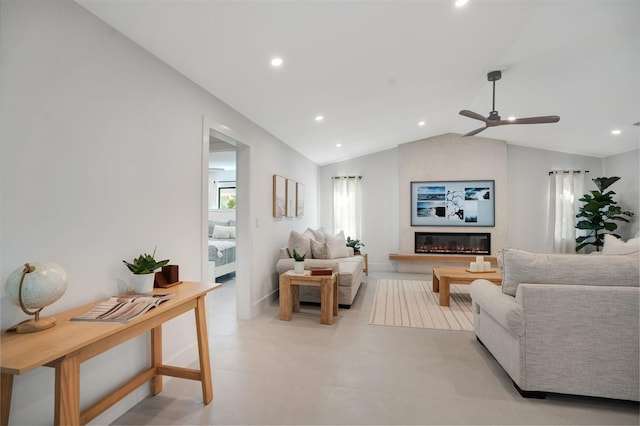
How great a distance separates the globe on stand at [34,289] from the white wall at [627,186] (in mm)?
7585

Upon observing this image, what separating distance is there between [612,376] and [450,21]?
2.69 meters

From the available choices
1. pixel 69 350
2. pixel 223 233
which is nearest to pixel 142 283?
pixel 69 350

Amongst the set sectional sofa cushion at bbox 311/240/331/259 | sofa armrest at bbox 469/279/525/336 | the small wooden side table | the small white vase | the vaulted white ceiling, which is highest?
the vaulted white ceiling

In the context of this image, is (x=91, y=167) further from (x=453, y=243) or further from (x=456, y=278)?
(x=453, y=243)

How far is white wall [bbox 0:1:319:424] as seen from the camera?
1426 mm

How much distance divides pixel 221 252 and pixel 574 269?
495 cm

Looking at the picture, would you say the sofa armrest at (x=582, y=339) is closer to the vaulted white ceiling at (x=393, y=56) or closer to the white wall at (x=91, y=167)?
the vaulted white ceiling at (x=393, y=56)

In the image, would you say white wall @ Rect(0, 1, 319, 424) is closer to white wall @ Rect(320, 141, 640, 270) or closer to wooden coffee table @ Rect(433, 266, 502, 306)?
wooden coffee table @ Rect(433, 266, 502, 306)

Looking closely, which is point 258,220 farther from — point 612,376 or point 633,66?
point 633,66

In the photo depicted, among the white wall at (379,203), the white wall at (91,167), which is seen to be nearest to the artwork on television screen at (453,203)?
the white wall at (379,203)

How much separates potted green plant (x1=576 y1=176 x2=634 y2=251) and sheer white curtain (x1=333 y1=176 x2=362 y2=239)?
411cm

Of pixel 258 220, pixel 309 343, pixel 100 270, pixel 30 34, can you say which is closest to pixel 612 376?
pixel 309 343

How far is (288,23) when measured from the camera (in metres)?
2.10

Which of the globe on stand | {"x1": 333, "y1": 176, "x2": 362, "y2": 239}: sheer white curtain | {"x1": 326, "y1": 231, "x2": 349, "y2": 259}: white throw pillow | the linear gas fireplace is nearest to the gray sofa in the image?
the globe on stand
